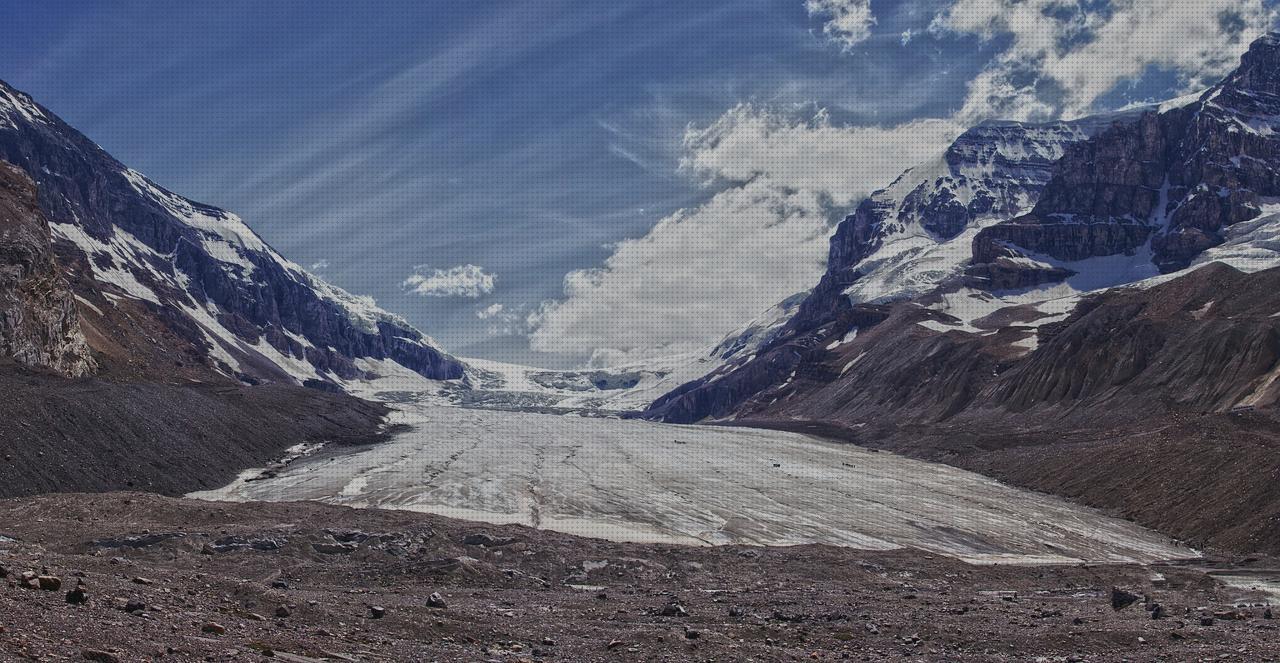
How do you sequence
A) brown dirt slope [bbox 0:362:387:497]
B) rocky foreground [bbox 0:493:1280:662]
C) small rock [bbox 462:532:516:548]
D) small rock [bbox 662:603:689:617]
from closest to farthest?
1. rocky foreground [bbox 0:493:1280:662]
2. small rock [bbox 662:603:689:617]
3. small rock [bbox 462:532:516:548]
4. brown dirt slope [bbox 0:362:387:497]

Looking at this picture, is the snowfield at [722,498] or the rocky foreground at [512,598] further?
the snowfield at [722,498]

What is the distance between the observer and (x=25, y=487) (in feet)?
201

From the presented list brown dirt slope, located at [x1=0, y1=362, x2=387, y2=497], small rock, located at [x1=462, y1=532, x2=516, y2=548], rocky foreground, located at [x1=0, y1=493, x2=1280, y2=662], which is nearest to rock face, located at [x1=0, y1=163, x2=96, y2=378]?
brown dirt slope, located at [x1=0, y1=362, x2=387, y2=497]

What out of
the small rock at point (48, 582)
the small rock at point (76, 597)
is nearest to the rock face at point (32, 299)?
the small rock at point (48, 582)

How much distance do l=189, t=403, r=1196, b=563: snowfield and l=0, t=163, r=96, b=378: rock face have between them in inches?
1233

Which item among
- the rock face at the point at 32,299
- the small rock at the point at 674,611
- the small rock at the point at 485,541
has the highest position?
the rock face at the point at 32,299

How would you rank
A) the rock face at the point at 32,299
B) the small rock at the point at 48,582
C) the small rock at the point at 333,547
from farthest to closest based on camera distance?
the rock face at the point at 32,299 < the small rock at the point at 333,547 < the small rock at the point at 48,582

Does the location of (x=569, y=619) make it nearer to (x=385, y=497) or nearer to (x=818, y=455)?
(x=385, y=497)

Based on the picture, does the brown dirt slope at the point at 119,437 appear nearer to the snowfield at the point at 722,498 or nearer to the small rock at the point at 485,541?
the snowfield at the point at 722,498

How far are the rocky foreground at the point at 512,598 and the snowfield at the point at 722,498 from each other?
10.5 metres

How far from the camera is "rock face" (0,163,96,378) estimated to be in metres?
104

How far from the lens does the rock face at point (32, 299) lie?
103938mm

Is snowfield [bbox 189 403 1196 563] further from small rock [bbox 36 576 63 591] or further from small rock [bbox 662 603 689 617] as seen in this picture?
small rock [bbox 36 576 63 591]

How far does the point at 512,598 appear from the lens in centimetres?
3503
